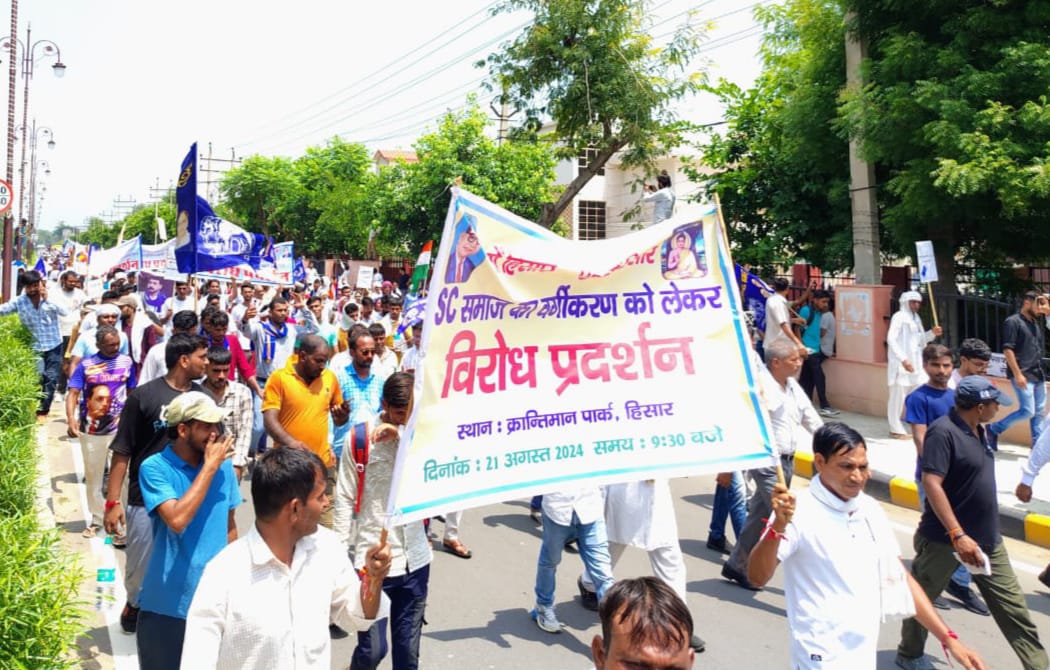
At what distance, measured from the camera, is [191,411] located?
11.6ft

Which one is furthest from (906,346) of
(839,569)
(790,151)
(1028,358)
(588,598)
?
(839,569)

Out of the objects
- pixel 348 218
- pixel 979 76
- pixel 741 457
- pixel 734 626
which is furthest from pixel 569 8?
pixel 348 218

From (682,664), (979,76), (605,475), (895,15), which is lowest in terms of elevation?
(682,664)

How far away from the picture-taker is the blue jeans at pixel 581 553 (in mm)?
5215

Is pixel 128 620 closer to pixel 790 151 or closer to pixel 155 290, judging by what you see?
pixel 155 290

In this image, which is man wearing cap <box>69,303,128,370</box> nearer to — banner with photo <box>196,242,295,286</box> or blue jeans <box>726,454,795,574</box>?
banner with photo <box>196,242,295,286</box>

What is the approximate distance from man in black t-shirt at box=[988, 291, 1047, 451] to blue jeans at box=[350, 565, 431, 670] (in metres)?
7.96

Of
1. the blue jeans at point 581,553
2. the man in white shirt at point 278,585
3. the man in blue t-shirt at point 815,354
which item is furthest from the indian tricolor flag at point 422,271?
the man in white shirt at point 278,585

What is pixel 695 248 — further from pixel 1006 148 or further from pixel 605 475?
pixel 1006 148

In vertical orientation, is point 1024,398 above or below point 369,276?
below

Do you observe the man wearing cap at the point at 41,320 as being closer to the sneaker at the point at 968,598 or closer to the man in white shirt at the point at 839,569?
the sneaker at the point at 968,598

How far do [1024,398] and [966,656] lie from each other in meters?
7.90

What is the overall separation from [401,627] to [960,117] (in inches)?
379

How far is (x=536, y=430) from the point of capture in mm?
3285
